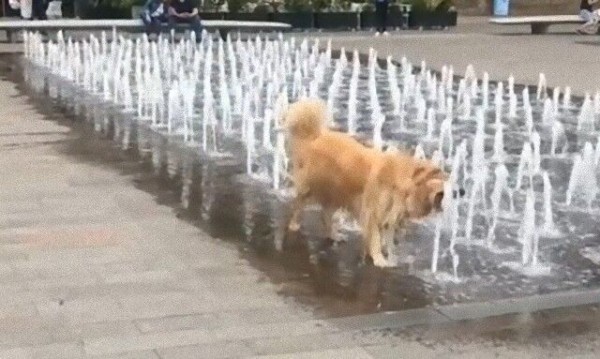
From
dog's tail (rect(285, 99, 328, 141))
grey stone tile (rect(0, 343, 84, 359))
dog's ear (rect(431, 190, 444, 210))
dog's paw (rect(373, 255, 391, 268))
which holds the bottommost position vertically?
dog's paw (rect(373, 255, 391, 268))

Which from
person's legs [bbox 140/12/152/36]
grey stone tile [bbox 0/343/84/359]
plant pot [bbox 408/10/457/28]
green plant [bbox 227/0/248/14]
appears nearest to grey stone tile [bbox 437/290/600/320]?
grey stone tile [bbox 0/343/84/359]

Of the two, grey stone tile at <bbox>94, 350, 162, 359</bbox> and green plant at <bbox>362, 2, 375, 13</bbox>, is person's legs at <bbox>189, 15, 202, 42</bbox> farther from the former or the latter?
grey stone tile at <bbox>94, 350, 162, 359</bbox>

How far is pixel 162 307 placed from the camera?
5914 mm

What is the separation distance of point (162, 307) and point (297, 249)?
1486 millimetres

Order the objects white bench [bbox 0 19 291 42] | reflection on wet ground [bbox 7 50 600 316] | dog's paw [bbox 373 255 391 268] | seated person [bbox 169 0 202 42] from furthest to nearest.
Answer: seated person [bbox 169 0 202 42] → white bench [bbox 0 19 291 42] → dog's paw [bbox 373 255 391 268] → reflection on wet ground [bbox 7 50 600 316]

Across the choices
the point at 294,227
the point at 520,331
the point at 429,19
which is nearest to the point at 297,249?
the point at 294,227

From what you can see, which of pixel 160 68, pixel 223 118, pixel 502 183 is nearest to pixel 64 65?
pixel 160 68

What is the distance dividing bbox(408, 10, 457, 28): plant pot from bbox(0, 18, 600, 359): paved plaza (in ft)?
79.7

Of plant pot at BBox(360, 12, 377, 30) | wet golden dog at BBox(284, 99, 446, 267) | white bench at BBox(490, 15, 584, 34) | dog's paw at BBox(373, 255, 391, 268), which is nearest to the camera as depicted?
wet golden dog at BBox(284, 99, 446, 267)

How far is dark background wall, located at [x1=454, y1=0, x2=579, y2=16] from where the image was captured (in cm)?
4178

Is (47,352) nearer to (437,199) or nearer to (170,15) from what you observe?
(437,199)

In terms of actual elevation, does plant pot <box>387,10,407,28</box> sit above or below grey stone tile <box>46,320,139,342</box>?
below

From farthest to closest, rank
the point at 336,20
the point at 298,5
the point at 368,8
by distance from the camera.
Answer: the point at 368,8, the point at 336,20, the point at 298,5

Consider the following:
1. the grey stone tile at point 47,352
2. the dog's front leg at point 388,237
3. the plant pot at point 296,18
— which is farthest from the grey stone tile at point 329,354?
the plant pot at point 296,18
